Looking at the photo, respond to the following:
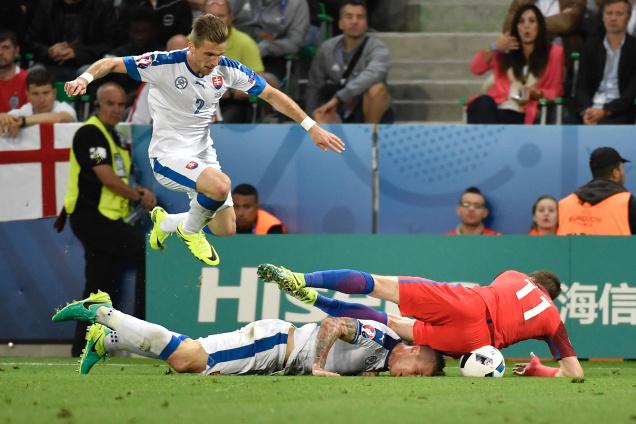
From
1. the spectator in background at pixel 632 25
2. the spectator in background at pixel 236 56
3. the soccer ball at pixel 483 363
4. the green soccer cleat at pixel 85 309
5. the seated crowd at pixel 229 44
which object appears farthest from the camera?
the spectator in background at pixel 632 25

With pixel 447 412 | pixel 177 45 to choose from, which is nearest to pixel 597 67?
pixel 177 45

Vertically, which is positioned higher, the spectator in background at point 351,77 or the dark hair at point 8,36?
the dark hair at point 8,36

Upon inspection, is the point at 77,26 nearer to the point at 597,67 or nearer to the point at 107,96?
the point at 107,96

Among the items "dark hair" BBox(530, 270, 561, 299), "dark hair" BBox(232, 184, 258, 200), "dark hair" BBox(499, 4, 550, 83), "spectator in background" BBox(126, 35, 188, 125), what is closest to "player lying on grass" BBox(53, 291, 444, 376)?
"dark hair" BBox(530, 270, 561, 299)

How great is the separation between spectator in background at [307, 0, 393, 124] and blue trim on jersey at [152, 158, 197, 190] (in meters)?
3.70

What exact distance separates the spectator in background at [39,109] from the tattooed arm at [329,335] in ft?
16.9

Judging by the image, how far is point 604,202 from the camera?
1223cm

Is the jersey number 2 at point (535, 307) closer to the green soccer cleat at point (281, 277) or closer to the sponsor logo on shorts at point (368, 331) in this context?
the sponsor logo on shorts at point (368, 331)

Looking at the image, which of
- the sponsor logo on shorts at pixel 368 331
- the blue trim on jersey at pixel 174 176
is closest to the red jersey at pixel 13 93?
the blue trim on jersey at pixel 174 176

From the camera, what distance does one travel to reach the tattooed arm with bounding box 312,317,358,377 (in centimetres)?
895

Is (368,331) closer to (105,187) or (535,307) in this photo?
(535,307)

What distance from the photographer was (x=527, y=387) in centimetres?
860

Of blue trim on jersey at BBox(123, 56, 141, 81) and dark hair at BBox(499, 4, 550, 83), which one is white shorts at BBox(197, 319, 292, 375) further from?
dark hair at BBox(499, 4, 550, 83)

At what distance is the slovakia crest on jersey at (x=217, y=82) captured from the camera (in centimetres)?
1014
